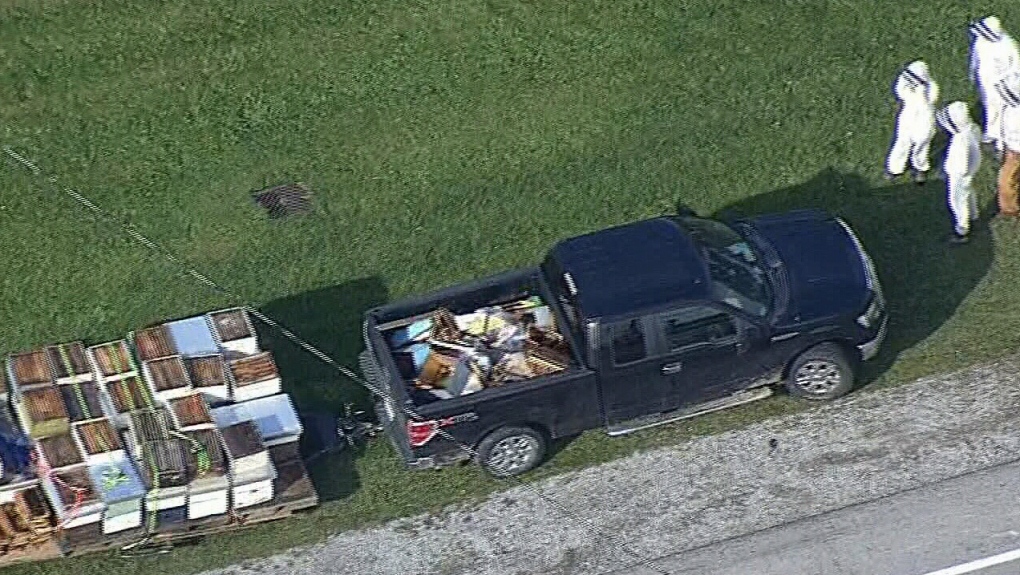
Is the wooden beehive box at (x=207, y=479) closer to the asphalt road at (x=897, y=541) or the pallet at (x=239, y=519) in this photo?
the pallet at (x=239, y=519)

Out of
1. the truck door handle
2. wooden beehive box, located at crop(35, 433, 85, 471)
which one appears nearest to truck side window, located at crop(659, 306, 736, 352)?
the truck door handle

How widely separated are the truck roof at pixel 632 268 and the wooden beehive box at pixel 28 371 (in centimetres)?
534

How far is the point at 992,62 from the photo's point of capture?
64.3ft

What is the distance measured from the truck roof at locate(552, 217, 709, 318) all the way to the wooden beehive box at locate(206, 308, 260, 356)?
3.29m

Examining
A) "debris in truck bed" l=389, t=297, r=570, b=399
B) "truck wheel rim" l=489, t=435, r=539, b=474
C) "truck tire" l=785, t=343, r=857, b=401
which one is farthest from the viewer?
"truck tire" l=785, t=343, r=857, b=401

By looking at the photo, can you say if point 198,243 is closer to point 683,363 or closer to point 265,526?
point 265,526

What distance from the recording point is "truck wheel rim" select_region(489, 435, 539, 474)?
53.7 feet

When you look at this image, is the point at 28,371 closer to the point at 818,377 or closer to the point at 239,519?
the point at 239,519

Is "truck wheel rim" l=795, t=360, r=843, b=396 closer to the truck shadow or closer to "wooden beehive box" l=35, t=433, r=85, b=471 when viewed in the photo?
the truck shadow

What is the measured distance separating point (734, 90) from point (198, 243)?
7.00m

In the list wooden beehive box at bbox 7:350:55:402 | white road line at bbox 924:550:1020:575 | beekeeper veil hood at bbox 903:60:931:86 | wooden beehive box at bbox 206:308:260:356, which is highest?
beekeeper veil hood at bbox 903:60:931:86

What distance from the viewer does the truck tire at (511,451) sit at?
53.5ft

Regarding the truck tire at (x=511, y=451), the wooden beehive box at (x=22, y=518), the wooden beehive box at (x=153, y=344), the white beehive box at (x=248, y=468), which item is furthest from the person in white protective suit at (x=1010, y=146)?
the wooden beehive box at (x=22, y=518)

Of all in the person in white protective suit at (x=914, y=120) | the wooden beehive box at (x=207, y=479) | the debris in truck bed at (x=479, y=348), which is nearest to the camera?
the wooden beehive box at (x=207, y=479)
